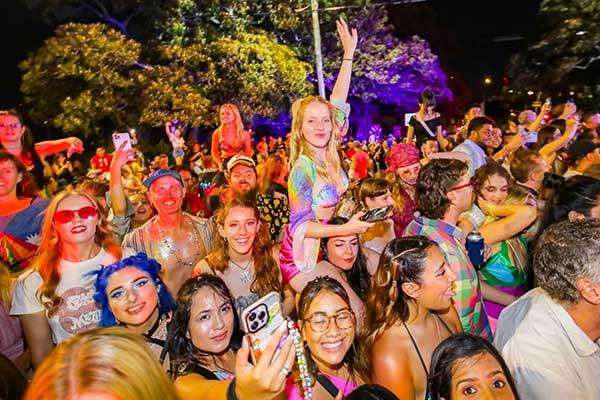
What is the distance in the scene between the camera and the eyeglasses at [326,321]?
9.77 ft

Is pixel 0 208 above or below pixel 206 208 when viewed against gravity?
above

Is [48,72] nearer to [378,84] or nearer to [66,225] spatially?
[378,84]

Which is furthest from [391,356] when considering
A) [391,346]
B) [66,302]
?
[66,302]

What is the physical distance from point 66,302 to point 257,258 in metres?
1.36

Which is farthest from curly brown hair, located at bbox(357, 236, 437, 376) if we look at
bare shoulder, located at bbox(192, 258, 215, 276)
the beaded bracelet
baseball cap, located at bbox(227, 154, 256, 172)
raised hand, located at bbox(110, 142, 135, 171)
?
baseball cap, located at bbox(227, 154, 256, 172)

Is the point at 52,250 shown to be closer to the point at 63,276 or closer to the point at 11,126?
the point at 63,276

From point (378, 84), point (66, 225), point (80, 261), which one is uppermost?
point (66, 225)

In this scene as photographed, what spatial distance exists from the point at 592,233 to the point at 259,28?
2208 cm

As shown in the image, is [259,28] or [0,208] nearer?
[0,208]

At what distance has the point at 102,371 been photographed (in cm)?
171

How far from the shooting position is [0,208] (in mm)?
4660

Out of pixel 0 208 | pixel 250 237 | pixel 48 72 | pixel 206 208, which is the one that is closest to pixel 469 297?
pixel 250 237

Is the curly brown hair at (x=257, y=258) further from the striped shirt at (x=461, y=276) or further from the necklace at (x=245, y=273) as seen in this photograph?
the striped shirt at (x=461, y=276)

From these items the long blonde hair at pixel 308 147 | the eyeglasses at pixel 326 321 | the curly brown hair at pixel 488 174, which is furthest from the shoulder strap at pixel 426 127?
the eyeglasses at pixel 326 321
